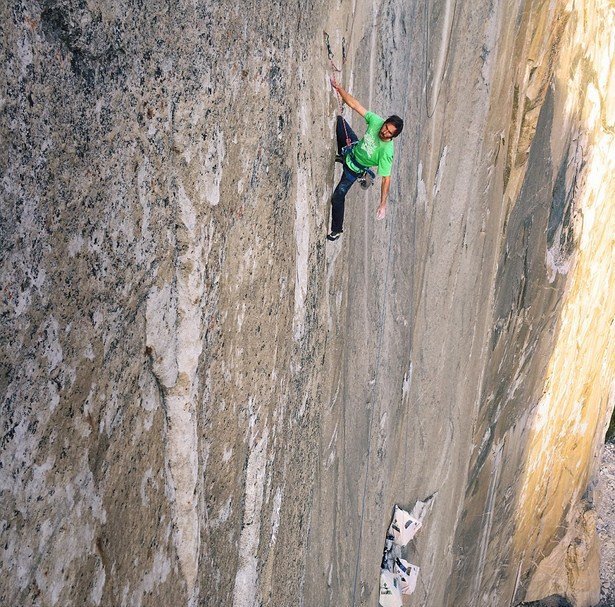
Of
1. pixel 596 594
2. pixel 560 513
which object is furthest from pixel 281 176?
pixel 596 594

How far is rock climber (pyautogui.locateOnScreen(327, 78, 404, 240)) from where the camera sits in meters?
3.63

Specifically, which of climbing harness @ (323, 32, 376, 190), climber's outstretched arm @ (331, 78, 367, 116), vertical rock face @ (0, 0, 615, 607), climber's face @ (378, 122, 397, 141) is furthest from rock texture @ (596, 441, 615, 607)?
climber's outstretched arm @ (331, 78, 367, 116)

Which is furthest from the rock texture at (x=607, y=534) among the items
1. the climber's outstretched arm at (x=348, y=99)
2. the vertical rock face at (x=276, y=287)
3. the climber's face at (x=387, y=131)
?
the climber's outstretched arm at (x=348, y=99)

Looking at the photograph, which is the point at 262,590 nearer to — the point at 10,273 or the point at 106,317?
the point at 106,317

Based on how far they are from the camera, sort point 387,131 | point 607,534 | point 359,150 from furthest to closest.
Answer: point 607,534 → point 359,150 → point 387,131

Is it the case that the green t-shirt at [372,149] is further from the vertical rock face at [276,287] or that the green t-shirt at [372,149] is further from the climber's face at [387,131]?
the vertical rock face at [276,287]

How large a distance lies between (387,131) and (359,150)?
19 centimetres

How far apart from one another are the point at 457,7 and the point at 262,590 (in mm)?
3928

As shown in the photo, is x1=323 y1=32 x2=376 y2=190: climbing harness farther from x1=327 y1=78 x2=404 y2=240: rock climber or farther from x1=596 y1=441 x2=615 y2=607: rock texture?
x1=596 y1=441 x2=615 y2=607: rock texture

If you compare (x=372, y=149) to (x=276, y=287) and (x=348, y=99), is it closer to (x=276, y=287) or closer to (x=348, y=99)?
(x=348, y=99)

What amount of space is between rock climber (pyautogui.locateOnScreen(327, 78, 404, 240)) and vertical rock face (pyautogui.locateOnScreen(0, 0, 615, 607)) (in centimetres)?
9

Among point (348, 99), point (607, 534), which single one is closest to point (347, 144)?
point (348, 99)

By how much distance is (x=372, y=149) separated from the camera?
3.69m

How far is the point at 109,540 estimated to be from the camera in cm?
208
